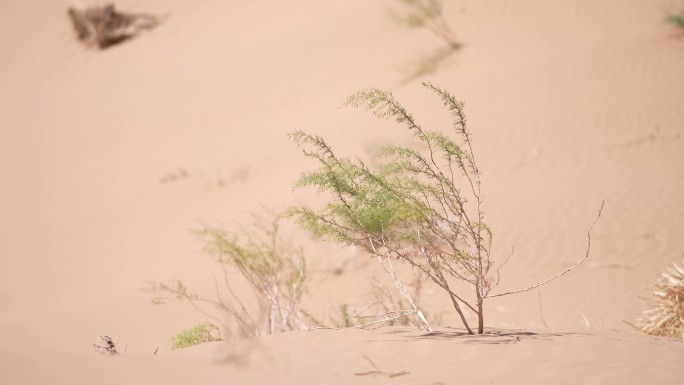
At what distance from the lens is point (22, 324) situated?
301 inches

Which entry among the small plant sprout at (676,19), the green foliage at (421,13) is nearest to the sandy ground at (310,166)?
the small plant sprout at (676,19)

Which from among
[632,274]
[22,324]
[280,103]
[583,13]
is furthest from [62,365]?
[583,13]

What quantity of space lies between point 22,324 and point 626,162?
9.93 metres

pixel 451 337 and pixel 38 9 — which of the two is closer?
pixel 451 337

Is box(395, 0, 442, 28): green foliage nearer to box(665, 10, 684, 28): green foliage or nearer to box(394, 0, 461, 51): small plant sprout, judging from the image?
box(394, 0, 461, 51): small plant sprout

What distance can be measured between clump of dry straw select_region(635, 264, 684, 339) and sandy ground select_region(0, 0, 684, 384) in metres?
0.40

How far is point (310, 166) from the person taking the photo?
1133 centimetres

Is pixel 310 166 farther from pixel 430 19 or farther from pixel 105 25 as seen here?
pixel 105 25

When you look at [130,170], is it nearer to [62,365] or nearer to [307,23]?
[307,23]

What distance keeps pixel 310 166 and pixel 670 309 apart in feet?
27.0

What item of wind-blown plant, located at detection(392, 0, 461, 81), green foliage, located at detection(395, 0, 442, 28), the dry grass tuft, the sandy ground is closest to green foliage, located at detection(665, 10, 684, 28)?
the sandy ground

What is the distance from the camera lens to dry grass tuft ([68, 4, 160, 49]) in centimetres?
2106

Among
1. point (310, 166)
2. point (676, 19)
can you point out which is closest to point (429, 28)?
point (676, 19)

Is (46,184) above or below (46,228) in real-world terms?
above
